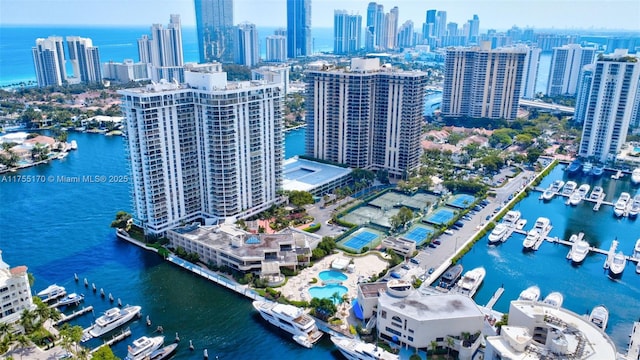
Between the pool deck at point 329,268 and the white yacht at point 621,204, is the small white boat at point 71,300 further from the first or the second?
the white yacht at point 621,204

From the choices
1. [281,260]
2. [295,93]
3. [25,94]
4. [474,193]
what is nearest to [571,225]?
[474,193]

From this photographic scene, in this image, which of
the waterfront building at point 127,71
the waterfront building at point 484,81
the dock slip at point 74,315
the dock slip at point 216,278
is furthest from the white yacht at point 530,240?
the waterfront building at point 127,71

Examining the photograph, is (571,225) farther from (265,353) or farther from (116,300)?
(116,300)

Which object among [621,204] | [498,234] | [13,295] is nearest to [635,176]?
[621,204]

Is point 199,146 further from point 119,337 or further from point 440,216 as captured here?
point 440,216

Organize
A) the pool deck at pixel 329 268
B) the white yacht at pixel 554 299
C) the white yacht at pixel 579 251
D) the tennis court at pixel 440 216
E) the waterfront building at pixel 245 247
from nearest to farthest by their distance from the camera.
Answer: the white yacht at pixel 554 299 → the pool deck at pixel 329 268 → the waterfront building at pixel 245 247 → the white yacht at pixel 579 251 → the tennis court at pixel 440 216

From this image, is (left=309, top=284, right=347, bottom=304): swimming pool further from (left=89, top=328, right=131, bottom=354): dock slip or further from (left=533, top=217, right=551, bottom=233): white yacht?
(left=533, top=217, right=551, bottom=233): white yacht
